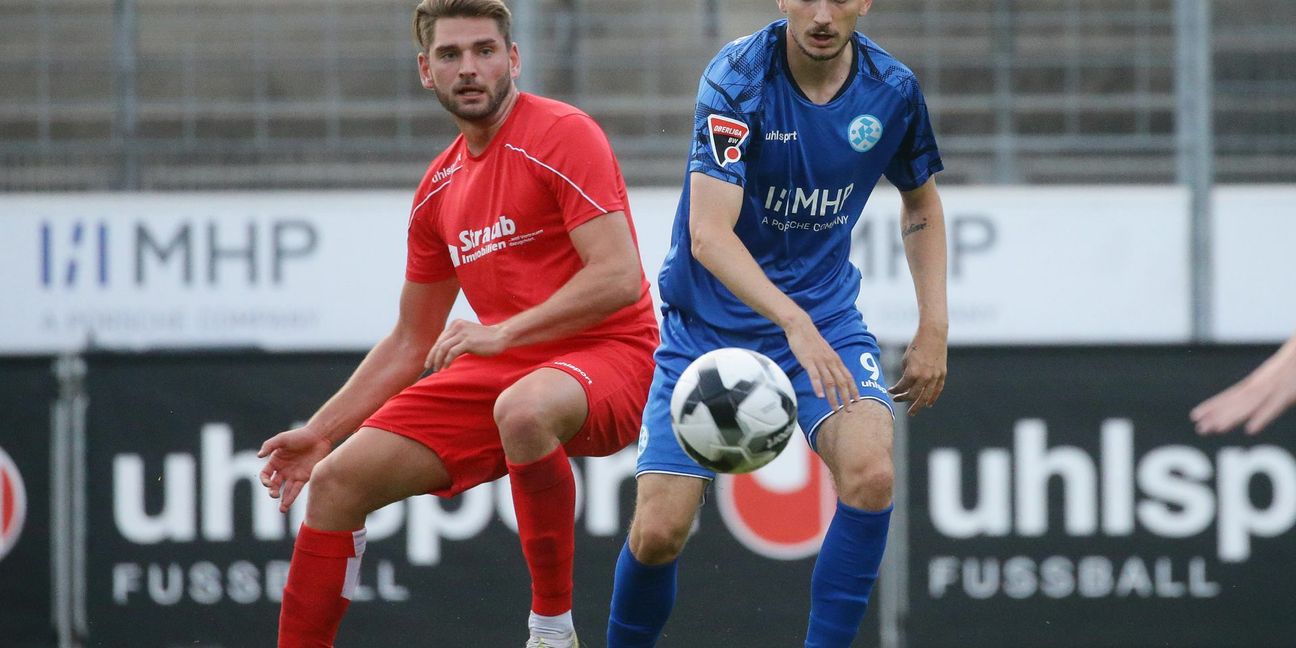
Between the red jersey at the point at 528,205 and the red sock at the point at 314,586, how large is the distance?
0.83 m

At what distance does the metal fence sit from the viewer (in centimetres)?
1066

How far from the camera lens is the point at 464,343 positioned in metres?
4.46

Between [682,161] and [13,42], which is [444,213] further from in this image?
[13,42]

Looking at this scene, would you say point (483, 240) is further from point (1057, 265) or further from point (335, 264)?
point (1057, 265)

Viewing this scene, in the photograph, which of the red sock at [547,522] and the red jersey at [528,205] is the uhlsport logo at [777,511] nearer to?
the red jersey at [528,205]

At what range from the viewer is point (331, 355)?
7141mm

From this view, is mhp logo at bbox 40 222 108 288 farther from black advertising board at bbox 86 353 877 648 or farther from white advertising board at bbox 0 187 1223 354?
black advertising board at bbox 86 353 877 648

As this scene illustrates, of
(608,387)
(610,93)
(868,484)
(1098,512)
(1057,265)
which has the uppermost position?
(610,93)

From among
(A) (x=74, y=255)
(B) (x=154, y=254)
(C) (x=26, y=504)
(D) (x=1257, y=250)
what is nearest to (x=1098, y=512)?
(D) (x=1257, y=250)

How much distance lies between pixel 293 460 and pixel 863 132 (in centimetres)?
204

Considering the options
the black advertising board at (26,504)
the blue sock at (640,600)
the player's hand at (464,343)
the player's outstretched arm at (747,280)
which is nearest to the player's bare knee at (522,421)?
the player's hand at (464,343)

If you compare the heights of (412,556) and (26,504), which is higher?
(26,504)

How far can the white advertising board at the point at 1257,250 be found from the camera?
10.2 meters

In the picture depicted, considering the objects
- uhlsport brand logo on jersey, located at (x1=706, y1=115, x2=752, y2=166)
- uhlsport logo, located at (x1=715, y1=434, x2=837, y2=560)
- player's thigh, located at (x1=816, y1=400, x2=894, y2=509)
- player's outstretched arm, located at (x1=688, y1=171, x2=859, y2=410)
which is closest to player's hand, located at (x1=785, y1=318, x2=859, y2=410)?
player's outstretched arm, located at (x1=688, y1=171, x2=859, y2=410)
